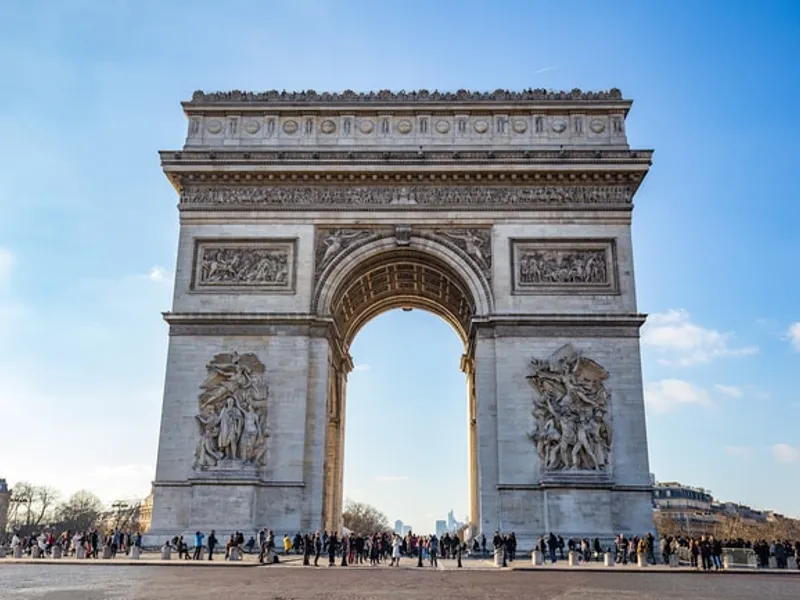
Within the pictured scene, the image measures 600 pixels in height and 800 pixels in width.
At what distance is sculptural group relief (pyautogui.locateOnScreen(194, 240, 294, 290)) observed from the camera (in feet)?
90.6

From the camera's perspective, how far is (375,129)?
29.2 m

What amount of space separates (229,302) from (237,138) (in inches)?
244

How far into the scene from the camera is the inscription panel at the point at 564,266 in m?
27.3

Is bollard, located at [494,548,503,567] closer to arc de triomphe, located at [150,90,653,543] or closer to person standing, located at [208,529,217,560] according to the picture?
arc de triomphe, located at [150,90,653,543]

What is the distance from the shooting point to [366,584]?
51.3 feet

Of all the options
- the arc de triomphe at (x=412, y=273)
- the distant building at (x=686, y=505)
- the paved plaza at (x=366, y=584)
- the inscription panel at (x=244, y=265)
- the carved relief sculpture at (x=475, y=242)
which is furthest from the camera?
the distant building at (x=686, y=505)

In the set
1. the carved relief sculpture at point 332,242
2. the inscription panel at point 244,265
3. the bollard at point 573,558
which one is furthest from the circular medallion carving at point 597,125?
the bollard at point 573,558

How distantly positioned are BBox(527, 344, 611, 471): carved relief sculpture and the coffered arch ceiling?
3.69m

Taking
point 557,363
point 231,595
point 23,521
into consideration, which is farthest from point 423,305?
point 23,521

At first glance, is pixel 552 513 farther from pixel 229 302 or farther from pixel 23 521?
pixel 23 521

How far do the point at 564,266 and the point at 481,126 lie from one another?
598 centimetres

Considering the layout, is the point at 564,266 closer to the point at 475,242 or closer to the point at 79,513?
the point at 475,242

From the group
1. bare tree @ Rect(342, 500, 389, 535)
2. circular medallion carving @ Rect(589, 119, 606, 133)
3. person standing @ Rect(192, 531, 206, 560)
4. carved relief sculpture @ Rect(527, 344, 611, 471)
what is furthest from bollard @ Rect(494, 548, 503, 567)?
bare tree @ Rect(342, 500, 389, 535)

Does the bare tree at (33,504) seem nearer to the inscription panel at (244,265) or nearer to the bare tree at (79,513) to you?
the bare tree at (79,513)
